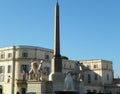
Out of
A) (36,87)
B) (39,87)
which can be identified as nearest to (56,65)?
(39,87)

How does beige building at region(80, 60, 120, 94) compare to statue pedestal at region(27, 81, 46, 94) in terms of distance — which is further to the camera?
beige building at region(80, 60, 120, 94)

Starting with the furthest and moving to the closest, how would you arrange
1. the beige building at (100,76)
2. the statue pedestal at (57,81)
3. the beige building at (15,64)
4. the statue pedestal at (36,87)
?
the beige building at (100,76)
the beige building at (15,64)
the statue pedestal at (57,81)
the statue pedestal at (36,87)

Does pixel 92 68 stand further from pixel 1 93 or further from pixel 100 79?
pixel 1 93

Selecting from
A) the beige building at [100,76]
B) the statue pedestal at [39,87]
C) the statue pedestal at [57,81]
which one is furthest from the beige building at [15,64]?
the statue pedestal at [57,81]

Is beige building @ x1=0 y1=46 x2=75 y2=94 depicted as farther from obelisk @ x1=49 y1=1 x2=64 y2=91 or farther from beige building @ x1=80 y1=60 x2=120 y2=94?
obelisk @ x1=49 y1=1 x2=64 y2=91

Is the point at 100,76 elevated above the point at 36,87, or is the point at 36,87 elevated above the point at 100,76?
the point at 100,76

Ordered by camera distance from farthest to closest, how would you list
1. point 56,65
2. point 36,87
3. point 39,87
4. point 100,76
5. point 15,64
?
point 100,76 < point 15,64 < point 56,65 < point 36,87 < point 39,87

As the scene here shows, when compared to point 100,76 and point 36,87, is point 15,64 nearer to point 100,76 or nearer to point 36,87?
point 100,76

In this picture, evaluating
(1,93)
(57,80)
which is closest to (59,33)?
(57,80)

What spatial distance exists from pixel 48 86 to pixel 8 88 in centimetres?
3369

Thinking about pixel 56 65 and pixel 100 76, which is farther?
pixel 100 76

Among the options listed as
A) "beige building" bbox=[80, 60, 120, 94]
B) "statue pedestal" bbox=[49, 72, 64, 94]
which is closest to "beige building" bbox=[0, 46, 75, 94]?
"beige building" bbox=[80, 60, 120, 94]

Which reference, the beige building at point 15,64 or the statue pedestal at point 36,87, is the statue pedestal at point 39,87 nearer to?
the statue pedestal at point 36,87

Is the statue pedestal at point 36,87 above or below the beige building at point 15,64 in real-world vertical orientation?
below
